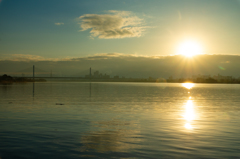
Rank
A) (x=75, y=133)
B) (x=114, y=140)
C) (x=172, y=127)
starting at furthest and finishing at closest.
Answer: (x=172, y=127), (x=75, y=133), (x=114, y=140)

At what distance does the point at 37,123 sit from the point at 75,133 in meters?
5.41

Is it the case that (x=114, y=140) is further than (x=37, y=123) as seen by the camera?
No

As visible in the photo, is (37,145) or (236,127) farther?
(236,127)

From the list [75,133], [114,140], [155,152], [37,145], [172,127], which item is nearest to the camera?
[155,152]

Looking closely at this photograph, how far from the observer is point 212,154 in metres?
11.1

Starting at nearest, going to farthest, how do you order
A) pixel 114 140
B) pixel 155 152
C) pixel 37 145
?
pixel 155 152, pixel 37 145, pixel 114 140

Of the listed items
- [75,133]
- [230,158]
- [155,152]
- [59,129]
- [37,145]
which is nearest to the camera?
[230,158]

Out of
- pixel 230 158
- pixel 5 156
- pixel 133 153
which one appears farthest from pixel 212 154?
pixel 5 156

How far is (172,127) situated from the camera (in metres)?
18.0

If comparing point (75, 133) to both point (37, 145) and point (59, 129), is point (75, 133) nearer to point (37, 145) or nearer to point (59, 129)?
point (59, 129)

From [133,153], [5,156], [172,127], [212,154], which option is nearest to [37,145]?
[5,156]

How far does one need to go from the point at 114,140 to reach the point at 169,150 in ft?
11.3

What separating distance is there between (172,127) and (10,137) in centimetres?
1180

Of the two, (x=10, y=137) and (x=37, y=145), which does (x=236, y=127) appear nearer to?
(x=37, y=145)
